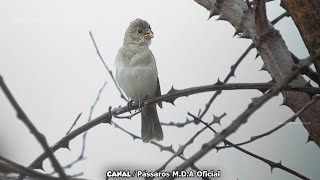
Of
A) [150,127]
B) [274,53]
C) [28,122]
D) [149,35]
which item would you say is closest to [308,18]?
[274,53]

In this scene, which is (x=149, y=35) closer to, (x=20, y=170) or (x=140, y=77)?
(x=140, y=77)

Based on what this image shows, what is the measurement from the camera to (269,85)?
1.26 meters

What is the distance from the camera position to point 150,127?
235 centimetres

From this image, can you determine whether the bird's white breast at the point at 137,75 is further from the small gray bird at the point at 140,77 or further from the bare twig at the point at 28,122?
the bare twig at the point at 28,122

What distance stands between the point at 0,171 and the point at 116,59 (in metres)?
1.84

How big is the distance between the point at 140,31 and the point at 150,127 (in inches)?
20.9

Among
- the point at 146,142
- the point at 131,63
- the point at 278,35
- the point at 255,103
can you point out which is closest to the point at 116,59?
the point at 131,63

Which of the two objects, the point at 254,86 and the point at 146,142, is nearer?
the point at 254,86

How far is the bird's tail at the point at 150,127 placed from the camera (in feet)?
7.57

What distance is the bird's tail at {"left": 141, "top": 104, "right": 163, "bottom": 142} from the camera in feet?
7.57

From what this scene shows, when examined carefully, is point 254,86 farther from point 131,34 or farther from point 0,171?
point 131,34

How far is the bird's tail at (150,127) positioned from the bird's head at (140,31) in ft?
1.25

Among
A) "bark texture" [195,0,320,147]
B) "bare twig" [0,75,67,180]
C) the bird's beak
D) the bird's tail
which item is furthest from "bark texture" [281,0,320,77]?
the bird's beak

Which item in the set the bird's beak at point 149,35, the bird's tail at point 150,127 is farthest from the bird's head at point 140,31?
the bird's tail at point 150,127
